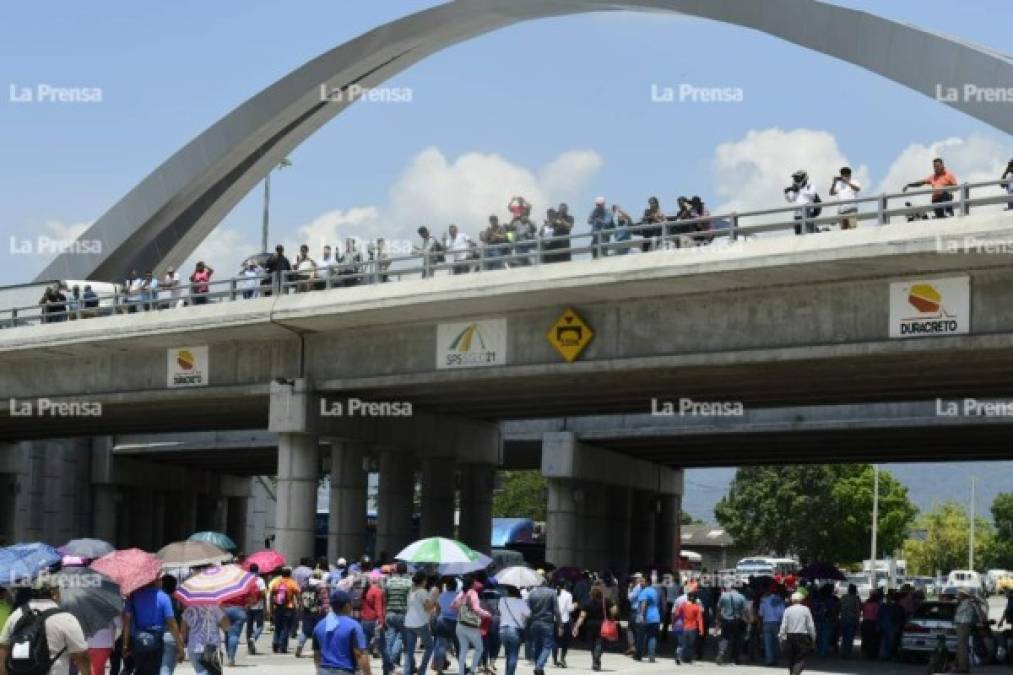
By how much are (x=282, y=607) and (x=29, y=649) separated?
620 inches

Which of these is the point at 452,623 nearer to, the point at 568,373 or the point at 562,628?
the point at 562,628

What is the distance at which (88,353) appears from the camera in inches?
1517

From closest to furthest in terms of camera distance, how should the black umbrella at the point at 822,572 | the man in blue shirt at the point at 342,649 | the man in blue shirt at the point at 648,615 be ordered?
the man in blue shirt at the point at 342,649 → the man in blue shirt at the point at 648,615 → the black umbrella at the point at 822,572

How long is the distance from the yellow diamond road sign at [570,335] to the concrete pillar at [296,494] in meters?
7.56

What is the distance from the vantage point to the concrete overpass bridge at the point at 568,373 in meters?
25.7

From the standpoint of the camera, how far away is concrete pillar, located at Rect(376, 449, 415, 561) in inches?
1570

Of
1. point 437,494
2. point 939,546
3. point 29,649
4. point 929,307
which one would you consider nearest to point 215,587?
point 29,649

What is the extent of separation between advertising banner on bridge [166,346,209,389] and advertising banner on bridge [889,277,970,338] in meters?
17.1

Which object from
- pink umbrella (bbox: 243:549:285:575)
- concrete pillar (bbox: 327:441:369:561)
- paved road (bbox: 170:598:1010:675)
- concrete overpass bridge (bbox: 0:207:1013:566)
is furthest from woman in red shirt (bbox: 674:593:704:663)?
concrete pillar (bbox: 327:441:369:561)

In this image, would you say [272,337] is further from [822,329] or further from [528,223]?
[822,329]

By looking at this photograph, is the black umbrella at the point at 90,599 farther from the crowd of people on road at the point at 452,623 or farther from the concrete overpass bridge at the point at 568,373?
the concrete overpass bridge at the point at 568,373

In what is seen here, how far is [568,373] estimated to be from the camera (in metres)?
30.2

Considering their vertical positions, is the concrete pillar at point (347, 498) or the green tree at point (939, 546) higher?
the concrete pillar at point (347, 498)

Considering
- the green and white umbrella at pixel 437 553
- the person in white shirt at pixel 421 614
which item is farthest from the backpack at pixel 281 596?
the person in white shirt at pixel 421 614
